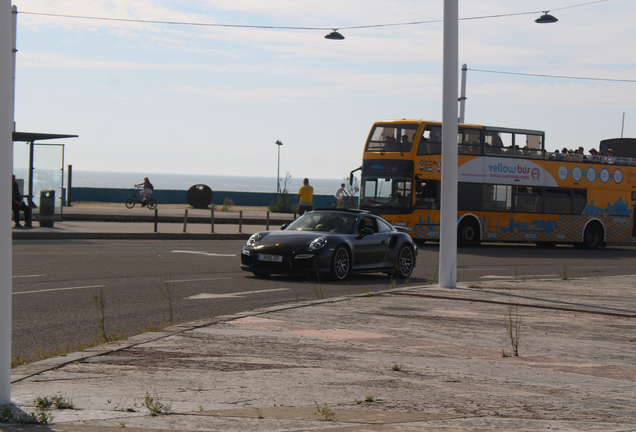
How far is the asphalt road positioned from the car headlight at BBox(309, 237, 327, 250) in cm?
64

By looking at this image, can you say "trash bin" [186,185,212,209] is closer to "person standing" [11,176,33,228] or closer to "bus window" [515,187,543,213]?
"person standing" [11,176,33,228]

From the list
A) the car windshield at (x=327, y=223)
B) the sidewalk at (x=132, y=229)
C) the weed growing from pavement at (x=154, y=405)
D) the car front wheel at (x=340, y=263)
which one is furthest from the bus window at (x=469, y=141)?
the weed growing from pavement at (x=154, y=405)

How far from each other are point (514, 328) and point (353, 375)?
Answer: 306 cm

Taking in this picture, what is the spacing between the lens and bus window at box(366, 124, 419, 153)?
81.3 feet

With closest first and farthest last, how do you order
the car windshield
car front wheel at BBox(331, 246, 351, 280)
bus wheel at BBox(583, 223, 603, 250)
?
1. car front wheel at BBox(331, 246, 351, 280)
2. the car windshield
3. bus wheel at BBox(583, 223, 603, 250)

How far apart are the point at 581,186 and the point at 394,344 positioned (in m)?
23.5

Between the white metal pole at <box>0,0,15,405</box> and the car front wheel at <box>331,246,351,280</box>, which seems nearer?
the white metal pole at <box>0,0,15,405</box>

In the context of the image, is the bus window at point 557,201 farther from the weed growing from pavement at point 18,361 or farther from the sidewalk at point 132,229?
the weed growing from pavement at point 18,361

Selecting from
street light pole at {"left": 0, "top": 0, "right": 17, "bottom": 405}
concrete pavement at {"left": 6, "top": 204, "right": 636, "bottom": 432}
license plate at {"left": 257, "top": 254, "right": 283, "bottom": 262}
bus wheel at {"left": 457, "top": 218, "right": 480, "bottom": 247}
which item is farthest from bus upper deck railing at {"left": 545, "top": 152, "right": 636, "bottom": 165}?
street light pole at {"left": 0, "top": 0, "right": 17, "bottom": 405}

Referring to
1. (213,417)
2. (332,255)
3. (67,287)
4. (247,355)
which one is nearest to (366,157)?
(332,255)

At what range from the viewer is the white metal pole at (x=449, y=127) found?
11.2m

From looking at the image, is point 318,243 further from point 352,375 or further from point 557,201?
point 557,201

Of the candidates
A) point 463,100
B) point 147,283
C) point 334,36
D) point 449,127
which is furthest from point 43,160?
point 449,127

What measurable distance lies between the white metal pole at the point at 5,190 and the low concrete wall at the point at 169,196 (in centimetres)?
4916
